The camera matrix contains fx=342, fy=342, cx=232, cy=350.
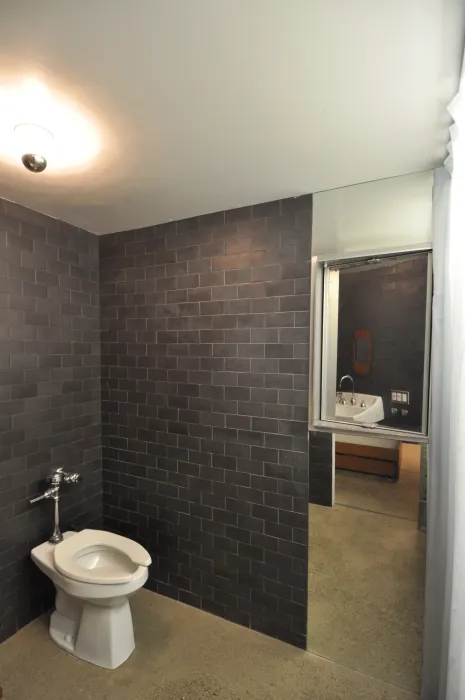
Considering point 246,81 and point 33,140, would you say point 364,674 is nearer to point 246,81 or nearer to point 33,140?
point 246,81

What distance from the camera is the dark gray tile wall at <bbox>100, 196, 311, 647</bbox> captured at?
6.20ft

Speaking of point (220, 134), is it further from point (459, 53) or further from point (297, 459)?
point (297, 459)

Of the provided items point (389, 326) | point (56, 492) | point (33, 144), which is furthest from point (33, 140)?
point (56, 492)

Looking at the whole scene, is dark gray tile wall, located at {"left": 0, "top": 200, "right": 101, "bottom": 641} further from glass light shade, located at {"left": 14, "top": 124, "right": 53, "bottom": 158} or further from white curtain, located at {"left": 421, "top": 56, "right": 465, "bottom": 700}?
white curtain, located at {"left": 421, "top": 56, "right": 465, "bottom": 700}

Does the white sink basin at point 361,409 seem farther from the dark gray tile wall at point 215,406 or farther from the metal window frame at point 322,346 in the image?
the dark gray tile wall at point 215,406

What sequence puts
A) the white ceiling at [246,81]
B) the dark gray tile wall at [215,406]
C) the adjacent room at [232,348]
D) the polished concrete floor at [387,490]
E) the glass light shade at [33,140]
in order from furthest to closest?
1. the dark gray tile wall at [215,406]
2. the polished concrete floor at [387,490]
3. the glass light shade at [33,140]
4. the adjacent room at [232,348]
5. the white ceiling at [246,81]

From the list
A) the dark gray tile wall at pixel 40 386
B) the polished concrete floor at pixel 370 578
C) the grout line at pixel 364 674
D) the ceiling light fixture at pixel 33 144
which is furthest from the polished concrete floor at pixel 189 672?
the ceiling light fixture at pixel 33 144

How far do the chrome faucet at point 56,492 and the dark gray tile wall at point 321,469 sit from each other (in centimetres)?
149

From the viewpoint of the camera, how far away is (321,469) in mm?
1835

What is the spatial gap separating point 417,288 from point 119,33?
4.91 feet

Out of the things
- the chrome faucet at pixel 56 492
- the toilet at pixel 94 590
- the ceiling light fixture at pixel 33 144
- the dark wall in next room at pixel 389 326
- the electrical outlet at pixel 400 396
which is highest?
the ceiling light fixture at pixel 33 144

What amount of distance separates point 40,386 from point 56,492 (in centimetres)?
66

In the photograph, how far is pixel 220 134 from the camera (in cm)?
134

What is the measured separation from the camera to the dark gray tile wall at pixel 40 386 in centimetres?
195
